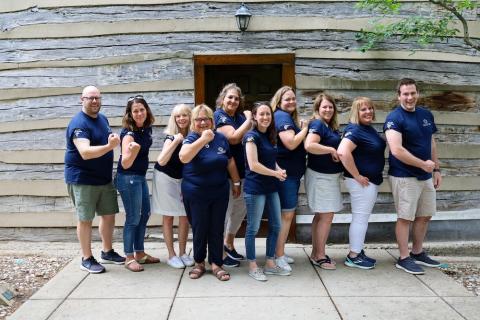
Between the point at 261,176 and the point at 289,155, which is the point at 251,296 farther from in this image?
the point at 289,155

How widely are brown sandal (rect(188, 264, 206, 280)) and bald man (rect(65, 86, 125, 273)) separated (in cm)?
86

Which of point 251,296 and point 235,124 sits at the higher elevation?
point 235,124

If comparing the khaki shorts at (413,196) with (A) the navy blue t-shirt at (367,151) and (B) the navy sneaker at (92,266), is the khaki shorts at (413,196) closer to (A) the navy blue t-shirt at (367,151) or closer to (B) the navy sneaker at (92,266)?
(A) the navy blue t-shirt at (367,151)

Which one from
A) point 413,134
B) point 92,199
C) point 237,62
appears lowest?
point 92,199

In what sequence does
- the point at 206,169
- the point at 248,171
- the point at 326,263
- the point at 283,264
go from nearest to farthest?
1. the point at 206,169
2. the point at 248,171
3. the point at 283,264
4. the point at 326,263

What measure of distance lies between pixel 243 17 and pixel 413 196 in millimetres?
2576

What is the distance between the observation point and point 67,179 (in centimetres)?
448

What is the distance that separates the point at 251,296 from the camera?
3.96 m

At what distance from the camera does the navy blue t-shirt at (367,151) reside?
4.53 metres

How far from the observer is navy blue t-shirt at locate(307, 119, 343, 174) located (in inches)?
179

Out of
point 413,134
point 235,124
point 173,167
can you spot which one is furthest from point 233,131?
point 413,134

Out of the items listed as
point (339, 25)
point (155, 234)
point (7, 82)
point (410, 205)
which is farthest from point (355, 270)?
point (7, 82)

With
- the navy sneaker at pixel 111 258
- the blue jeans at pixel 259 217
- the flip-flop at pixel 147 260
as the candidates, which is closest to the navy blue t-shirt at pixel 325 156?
the blue jeans at pixel 259 217

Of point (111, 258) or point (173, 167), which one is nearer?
point (173, 167)
